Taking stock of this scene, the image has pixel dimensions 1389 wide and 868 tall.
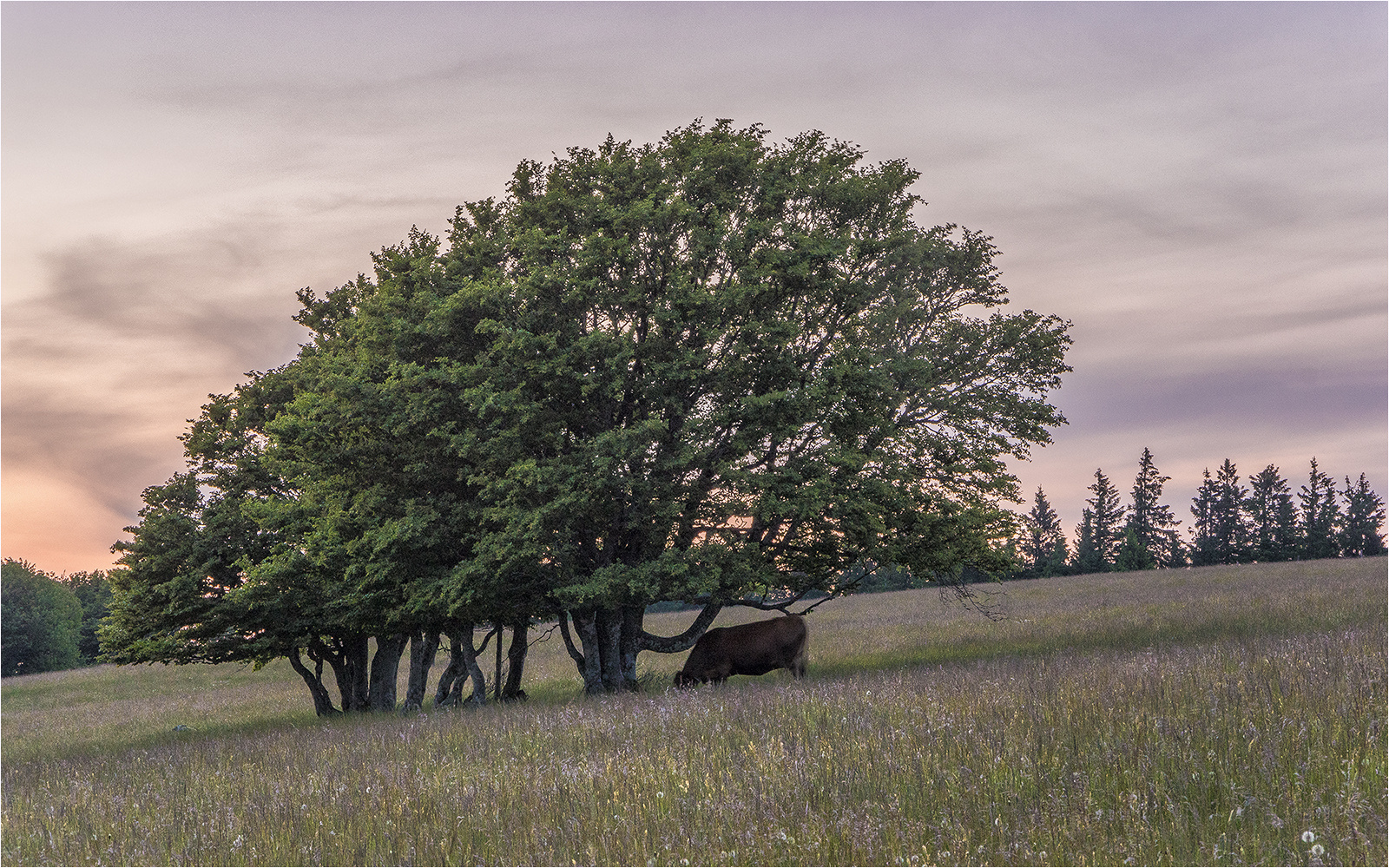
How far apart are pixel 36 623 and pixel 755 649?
102481 mm

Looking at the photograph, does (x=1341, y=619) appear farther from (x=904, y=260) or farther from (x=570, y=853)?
(x=570, y=853)

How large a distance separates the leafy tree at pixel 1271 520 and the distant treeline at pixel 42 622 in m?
114

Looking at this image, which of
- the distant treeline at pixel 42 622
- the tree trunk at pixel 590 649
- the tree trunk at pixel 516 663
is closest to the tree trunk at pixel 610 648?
the tree trunk at pixel 590 649

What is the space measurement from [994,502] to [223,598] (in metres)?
19.2

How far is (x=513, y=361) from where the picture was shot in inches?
734

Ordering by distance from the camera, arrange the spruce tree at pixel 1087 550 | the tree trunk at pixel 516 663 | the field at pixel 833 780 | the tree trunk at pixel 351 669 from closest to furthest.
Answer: the field at pixel 833 780, the tree trunk at pixel 516 663, the tree trunk at pixel 351 669, the spruce tree at pixel 1087 550

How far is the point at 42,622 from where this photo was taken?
9562 centimetres

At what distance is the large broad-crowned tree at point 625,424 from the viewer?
18078 millimetres

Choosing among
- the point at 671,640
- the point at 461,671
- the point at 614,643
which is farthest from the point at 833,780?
the point at 461,671

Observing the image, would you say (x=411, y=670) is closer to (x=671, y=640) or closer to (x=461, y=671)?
(x=461, y=671)

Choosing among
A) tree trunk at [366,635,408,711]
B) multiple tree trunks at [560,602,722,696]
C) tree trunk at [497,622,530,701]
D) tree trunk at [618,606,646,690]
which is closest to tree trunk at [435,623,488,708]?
tree trunk at [497,622,530,701]

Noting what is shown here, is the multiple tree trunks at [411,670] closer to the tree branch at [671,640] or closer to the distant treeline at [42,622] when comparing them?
the tree branch at [671,640]

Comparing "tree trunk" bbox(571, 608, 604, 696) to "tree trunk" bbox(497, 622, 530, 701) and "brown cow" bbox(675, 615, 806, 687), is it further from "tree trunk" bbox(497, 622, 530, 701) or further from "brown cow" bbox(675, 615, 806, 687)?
"tree trunk" bbox(497, 622, 530, 701)

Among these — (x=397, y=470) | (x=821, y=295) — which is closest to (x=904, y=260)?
(x=821, y=295)
